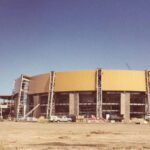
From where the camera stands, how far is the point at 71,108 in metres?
112

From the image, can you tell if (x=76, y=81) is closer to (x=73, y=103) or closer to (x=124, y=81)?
(x=73, y=103)

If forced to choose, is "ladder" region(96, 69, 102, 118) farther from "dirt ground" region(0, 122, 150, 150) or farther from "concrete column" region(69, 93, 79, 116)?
"dirt ground" region(0, 122, 150, 150)

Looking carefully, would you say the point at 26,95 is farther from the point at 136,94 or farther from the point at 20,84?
the point at 136,94

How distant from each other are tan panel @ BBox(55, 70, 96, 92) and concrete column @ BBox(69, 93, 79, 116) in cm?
226

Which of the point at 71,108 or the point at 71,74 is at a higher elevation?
the point at 71,74

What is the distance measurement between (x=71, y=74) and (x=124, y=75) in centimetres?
1594

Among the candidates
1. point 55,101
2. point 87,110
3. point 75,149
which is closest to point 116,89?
point 87,110

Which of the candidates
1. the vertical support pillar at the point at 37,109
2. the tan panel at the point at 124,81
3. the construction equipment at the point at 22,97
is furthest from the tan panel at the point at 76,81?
the construction equipment at the point at 22,97

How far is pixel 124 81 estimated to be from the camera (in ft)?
360

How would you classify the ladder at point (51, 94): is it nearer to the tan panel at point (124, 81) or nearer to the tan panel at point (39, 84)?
the tan panel at point (39, 84)

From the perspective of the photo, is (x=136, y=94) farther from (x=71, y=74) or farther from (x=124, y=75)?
(x=71, y=74)

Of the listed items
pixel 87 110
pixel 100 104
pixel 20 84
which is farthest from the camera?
pixel 20 84

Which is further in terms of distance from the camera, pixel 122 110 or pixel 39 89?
pixel 39 89

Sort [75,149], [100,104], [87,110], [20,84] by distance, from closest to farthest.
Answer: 1. [75,149]
2. [100,104]
3. [87,110]
4. [20,84]
